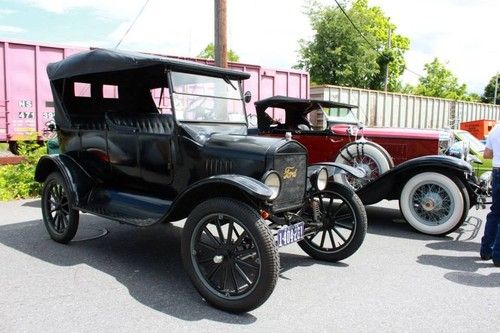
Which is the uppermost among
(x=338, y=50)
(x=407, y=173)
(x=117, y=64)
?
(x=338, y=50)

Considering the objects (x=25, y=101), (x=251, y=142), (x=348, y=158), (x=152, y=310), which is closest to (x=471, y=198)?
(x=348, y=158)

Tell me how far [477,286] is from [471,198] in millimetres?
2065

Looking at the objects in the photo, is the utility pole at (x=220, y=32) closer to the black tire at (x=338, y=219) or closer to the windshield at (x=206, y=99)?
the windshield at (x=206, y=99)

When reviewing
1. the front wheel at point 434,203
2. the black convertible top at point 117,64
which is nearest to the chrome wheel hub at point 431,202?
the front wheel at point 434,203

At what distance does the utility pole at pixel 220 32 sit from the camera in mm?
8312

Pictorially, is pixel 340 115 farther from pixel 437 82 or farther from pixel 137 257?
pixel 437 82

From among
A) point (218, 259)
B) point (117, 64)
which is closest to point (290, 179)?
point (218, 259)

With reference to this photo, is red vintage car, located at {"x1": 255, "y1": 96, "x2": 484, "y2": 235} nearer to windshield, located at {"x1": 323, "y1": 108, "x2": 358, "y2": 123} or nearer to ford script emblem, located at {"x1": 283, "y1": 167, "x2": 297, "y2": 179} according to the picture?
windshield, located at {"x1": 323, "y1": 108, "x2": 358, "y2": 123}

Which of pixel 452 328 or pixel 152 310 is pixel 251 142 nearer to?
pixel 152 310

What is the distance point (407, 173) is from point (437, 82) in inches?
1949

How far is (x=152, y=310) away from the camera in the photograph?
3334 mm

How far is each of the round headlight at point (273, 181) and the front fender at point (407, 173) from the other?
8.72 ft

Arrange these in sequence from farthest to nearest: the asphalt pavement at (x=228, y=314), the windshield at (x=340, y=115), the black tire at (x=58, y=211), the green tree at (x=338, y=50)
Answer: the green tree at (x=338, y=50)
the windshield at (x=340, y=115)
the black tire at (x=58, y=211)
the asphalt pavement at (x=228, y=314)

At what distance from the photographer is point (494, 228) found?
4594 millimetres
